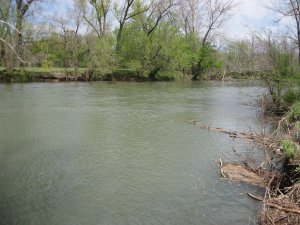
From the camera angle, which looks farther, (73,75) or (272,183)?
(73,75)

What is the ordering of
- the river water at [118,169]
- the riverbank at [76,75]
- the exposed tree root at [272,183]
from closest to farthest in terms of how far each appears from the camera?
the exposed tree root at [272,183] → the river water at [118,169] → the riverbank at [76,75]

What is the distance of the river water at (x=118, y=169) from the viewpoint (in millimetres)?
6109

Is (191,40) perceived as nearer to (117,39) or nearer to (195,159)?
(117,39)

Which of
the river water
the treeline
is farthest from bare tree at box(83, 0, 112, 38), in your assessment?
the river water

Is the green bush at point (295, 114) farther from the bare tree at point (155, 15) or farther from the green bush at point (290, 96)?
the bare tree at point (155, 15)

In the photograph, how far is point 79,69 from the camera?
37688 mm

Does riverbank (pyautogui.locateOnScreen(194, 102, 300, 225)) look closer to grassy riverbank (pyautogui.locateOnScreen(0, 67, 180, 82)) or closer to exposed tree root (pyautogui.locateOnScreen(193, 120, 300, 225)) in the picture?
exposed tree root (pyautogui.locateOnScreen(193, 120, 300, 225))

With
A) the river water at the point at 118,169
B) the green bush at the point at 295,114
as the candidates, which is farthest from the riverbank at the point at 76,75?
the green bush at the point at 295,114

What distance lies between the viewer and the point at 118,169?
848 centimetres

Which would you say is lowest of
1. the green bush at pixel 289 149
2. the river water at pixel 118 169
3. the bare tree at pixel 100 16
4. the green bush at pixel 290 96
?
the river water at pixel 118 169

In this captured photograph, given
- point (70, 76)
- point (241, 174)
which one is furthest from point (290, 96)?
point (70, 76)

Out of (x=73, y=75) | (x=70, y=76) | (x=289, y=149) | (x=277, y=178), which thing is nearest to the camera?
(x=289, y=149)

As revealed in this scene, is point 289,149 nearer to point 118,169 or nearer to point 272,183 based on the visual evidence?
point 272,183

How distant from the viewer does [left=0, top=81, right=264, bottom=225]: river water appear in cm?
611
